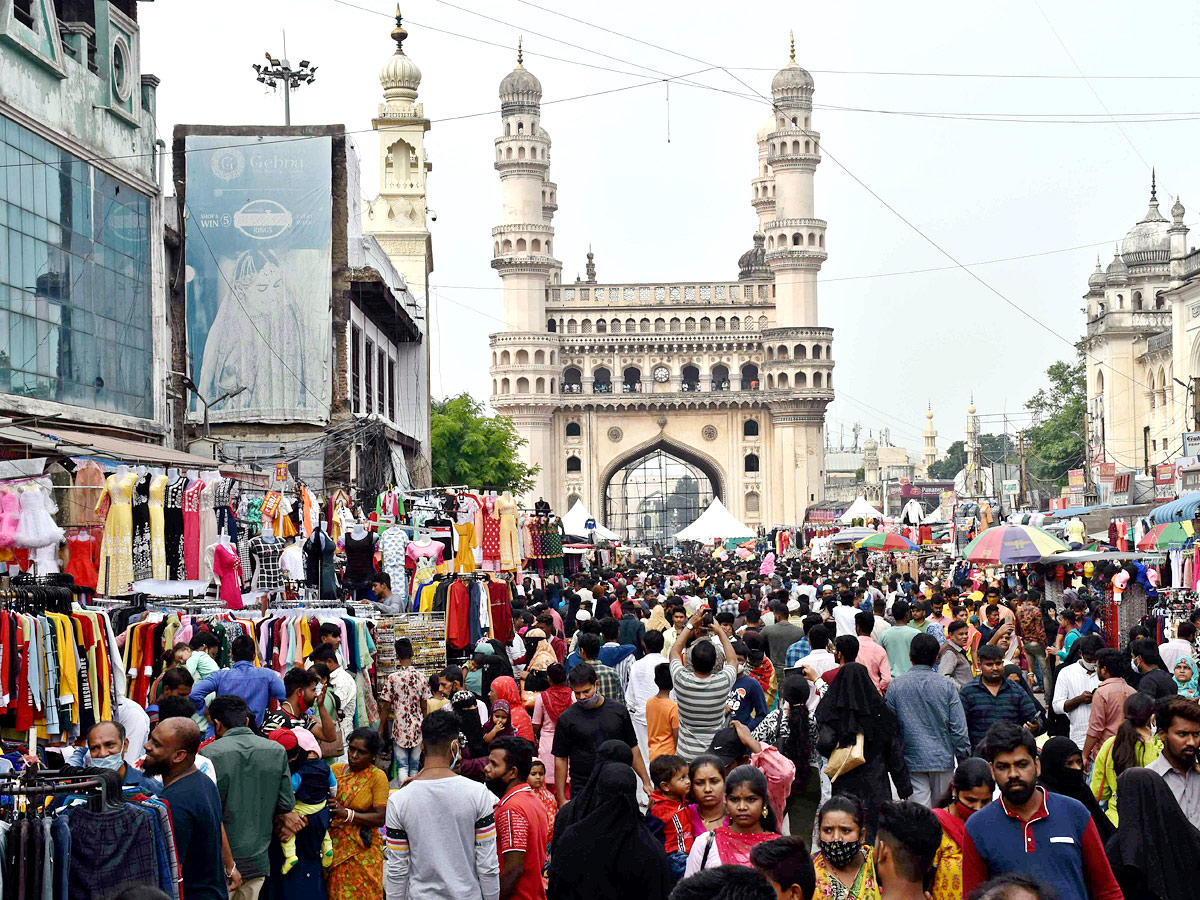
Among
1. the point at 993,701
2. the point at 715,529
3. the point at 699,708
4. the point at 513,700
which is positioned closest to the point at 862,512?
the point at 715,529

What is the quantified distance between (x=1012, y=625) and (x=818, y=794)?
13.4 ft

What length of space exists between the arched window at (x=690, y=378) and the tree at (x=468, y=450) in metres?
27.4

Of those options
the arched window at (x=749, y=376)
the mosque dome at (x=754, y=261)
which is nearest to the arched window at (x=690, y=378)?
the arched window at (x=749, y=376)

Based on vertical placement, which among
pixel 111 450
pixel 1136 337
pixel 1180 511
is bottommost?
pixel 1180 511

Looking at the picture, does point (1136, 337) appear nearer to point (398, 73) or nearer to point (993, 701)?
point (398, 73)

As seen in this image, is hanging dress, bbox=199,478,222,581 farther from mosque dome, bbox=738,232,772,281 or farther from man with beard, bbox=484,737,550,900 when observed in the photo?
mosque dome, bbox=738,232,772,281

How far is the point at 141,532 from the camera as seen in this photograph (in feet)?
34.6

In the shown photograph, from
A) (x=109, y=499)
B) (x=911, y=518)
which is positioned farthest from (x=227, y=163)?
(x=911, y=518)

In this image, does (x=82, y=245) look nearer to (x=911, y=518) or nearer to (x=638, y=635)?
(x=638, y=635)

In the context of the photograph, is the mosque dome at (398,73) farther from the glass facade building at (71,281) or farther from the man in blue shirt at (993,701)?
the man in blue shirt at (993,701)

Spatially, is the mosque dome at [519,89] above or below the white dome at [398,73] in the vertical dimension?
above

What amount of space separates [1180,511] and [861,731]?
10.5 m

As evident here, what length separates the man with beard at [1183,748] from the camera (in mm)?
5250

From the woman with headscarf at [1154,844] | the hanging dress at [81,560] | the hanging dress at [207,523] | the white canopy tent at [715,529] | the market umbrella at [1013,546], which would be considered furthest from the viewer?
the white canopy tent at [715,529]
